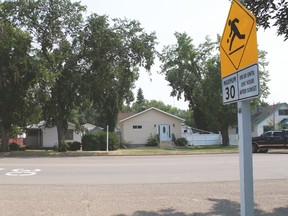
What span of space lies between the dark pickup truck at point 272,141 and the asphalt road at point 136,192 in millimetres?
17040

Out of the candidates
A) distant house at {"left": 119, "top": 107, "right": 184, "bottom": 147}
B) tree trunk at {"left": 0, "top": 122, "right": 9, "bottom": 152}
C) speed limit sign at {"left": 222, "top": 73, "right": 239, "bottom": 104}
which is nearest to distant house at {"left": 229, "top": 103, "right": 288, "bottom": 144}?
distant house at {"left": 119, "top": 107, "right": 184, "bottom": 147}

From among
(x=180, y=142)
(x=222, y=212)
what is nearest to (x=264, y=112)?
(x=180, y=142)

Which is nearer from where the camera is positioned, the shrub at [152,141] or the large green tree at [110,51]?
the large green tree at [110,51]

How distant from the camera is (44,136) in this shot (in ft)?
169

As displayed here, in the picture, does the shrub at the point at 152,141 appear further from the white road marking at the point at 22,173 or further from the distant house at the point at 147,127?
the white road marking at the point at 22,173

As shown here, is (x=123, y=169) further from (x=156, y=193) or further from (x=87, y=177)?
(x=156, y=193)

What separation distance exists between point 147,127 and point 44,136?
1315 centimetres

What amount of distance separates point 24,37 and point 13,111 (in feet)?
22.0

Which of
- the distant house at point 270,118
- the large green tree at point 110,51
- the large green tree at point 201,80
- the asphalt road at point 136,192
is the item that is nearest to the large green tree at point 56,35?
the large green tree at point 110,51

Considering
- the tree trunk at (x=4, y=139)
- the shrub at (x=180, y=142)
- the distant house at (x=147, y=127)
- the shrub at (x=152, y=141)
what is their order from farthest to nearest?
1. the distant house at (x=147, y=127)
2. the shrub at (x=152, y=141)
3. the shrub at (x=180, y=142)
4. the tree trunk at (x=4, y=139)

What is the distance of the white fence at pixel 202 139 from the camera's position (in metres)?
52.6

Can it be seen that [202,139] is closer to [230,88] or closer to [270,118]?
[270,118]

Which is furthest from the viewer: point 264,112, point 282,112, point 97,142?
point 264,112

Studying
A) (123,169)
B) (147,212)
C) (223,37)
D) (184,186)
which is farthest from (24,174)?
(223,37)
